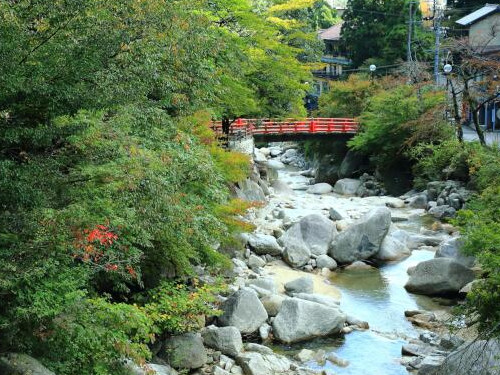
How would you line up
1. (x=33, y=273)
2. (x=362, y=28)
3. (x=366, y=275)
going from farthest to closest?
1. (x=362, y=28)
2. (x=366, y=275)
3. (x=33, y=273)

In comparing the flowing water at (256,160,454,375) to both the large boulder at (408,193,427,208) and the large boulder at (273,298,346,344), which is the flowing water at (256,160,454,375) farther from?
the large boulder at (408,193,427,208)

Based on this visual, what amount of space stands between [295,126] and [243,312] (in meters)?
23.2

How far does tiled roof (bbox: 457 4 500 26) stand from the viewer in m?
37.9

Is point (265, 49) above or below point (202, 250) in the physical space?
above

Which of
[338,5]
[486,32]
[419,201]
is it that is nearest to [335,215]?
[419,201]

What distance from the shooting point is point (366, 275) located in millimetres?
18141

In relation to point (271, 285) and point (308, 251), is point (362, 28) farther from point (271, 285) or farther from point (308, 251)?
point (271, 285)

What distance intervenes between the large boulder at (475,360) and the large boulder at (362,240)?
901 cm

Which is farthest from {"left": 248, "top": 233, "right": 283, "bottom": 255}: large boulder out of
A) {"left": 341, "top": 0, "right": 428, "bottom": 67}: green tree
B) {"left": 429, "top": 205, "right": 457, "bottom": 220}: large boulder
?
{"left": 341, "top": 0, "right": 428, "bottom": 67}: green tree

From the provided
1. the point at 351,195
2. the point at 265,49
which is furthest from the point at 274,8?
the point at 351,195

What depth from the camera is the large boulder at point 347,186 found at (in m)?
34.1

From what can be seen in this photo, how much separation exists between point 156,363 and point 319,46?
29115 millimetres

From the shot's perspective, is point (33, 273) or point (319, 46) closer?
point (33, 273)

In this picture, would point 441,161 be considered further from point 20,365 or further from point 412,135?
point 20,365
